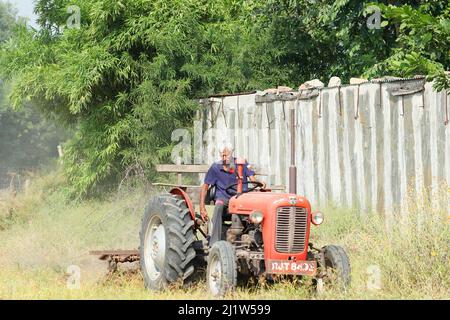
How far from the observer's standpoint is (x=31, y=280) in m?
11.5

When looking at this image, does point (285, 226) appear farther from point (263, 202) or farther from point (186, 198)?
point (186, 198)

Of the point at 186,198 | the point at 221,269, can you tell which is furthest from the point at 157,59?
the point at 221,269

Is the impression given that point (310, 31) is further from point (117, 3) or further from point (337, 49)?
point (117, 3)

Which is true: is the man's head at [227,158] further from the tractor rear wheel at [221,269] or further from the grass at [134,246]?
the grass at [134,246]

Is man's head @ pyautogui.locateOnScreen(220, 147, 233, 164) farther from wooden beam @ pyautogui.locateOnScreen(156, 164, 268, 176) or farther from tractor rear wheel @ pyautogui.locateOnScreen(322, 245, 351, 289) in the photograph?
tractor rear wheel @ pyautogui.locateOnScreen(322, 245, 351, 289)

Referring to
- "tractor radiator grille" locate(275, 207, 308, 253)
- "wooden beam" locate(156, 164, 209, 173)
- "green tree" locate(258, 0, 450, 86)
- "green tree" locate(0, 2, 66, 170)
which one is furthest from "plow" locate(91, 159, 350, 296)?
"green tree" locate(0, 2, 66, 170)

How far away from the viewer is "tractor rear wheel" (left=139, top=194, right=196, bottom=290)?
33.8 feet

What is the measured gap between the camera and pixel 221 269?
9.31 m

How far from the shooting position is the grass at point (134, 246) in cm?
959

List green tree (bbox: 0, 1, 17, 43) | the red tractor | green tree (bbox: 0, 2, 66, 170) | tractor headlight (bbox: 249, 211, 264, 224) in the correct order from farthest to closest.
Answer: green tree (bbox: 0, 1, 17, 43), green tree (bbox: 0, 2, 66, 170), tractor headlight (bbox: 249, 211, 264, 224), the red tractor

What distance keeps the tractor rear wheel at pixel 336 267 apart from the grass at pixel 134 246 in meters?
0.17

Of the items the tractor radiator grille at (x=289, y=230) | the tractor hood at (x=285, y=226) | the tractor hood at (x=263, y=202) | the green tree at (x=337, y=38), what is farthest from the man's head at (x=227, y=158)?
the green tree at (x=337, y=38)

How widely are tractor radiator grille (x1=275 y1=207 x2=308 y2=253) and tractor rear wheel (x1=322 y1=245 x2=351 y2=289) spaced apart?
0.30 meters

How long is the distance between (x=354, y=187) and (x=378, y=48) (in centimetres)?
432
